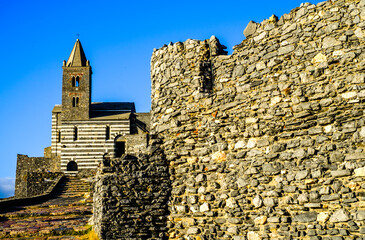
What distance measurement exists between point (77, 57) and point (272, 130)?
3985cm

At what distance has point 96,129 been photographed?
4212 cm

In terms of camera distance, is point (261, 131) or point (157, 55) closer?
point (261, 131)

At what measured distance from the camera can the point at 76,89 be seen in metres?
43.5

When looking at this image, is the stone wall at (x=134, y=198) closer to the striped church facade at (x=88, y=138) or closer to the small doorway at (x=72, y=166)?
the striped church facade at (x=88, y=138)

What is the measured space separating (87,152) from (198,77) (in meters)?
34.2

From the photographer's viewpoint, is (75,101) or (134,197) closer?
(134,197)

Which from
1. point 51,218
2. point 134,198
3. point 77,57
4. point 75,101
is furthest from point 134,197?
point 77,57

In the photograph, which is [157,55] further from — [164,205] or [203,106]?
[164,205]

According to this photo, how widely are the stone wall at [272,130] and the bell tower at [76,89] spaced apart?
113 ft

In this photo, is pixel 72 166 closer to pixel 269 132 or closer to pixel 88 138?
pixel 88 138

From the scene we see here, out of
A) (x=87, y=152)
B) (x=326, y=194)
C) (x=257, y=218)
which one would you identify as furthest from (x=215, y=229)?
(x=87, y=152)

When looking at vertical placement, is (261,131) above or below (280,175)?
above

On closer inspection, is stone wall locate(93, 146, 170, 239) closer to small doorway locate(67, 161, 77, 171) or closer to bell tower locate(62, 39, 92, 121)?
small doorway locate(67, 161, 77, 171)

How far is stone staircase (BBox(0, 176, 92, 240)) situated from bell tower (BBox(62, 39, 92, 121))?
78.8 ft
